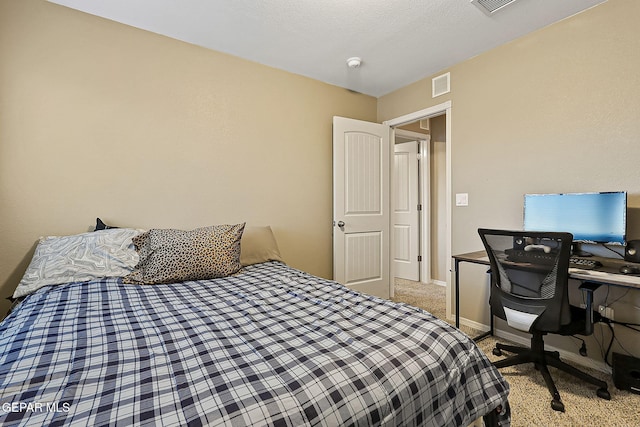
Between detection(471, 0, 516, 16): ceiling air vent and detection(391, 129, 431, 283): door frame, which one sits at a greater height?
detection(471, 0, 516, 16): ceiling air vent

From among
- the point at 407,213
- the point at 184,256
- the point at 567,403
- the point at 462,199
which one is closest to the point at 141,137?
the point at 184,256

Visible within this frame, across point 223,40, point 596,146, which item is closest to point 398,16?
point 223,40

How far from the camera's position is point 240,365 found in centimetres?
80

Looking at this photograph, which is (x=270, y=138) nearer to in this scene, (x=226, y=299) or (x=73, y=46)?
(x=73, y=46)

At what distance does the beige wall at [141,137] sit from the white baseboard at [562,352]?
160 cm

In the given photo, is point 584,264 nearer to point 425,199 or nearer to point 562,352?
point 562,352

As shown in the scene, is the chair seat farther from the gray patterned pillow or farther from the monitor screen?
the gray patterned pillow

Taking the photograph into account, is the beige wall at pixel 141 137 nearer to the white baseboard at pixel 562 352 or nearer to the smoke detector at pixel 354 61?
the smoke detector at pixel 354 61

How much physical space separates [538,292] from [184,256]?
84.9 inches

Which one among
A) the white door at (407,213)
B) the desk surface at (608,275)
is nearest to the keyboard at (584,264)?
the desk surface at (608,275)

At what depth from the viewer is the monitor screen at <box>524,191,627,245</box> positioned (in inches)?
70.9

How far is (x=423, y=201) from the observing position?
4355 millimetres

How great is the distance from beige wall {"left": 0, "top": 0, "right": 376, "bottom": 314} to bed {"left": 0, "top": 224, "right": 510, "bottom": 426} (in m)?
0.96

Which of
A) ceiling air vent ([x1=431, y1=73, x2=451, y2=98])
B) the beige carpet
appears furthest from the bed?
ceiling air vent ([x1=431, y1=73, x2=451, y2=98])
